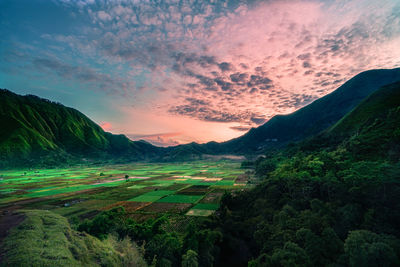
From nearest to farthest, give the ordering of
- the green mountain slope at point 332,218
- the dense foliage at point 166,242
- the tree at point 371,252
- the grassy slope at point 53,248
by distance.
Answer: the tree at point 371,252
the grassy slope at point 53,248
the green mountain slope at point 332,218
the dense foliage at point 166,242

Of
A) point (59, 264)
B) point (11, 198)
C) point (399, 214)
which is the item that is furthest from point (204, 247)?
point (11, 198)

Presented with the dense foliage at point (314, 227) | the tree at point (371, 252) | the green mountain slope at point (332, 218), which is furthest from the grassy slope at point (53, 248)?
the tree at point (371, 252)

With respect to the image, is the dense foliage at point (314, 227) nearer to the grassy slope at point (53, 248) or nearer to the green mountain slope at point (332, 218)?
the green mountain slope at point (332, 218)

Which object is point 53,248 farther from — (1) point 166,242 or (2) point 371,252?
(2) point 371,252

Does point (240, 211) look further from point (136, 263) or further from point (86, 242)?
point (86, 242)

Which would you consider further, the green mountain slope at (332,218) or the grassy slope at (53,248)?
the green mountain slope at (332,218)

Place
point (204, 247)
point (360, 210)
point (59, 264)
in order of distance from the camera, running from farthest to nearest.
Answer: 1. point (204, 247)
2. point (360, 210)
3. point (59, 264)

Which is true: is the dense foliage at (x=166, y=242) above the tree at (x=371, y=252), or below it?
below

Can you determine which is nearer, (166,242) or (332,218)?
(332,218)

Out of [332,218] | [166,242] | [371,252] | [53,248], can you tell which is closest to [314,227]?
[332,218]
